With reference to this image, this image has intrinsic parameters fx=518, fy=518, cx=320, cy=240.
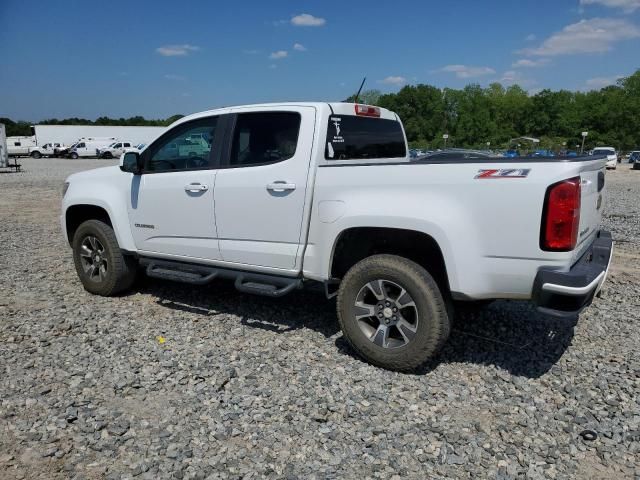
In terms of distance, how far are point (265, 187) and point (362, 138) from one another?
43.2 inches

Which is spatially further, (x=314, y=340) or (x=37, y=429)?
(x=314, y=340)

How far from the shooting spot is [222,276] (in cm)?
479

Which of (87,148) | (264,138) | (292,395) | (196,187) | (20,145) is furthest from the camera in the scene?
(20,145)

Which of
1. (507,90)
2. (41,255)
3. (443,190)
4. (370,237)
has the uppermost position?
(507,90)

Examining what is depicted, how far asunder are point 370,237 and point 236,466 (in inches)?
78.4

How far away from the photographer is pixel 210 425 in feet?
10.5

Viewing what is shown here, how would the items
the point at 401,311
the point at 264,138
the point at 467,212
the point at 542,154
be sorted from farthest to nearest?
the point at 542,154, the point at 264,138, the point at 401,311, the point at 467,212

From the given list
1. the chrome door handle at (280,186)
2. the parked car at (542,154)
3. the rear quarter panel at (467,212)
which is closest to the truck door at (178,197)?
the chrome door handle at (280,186)

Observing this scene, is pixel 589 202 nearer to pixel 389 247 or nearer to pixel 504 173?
pixel 504 173

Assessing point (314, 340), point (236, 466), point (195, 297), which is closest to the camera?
point (236, 466)

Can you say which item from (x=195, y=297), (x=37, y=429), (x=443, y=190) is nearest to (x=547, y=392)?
(x=443, y=190)

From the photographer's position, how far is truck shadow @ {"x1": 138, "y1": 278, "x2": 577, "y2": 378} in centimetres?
421

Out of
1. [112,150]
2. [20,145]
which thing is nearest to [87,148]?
[112,150]

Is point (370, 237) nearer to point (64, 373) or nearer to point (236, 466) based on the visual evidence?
point (236, 466)
